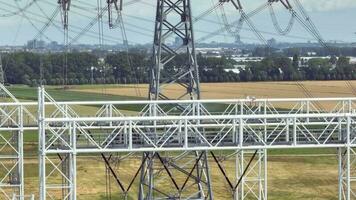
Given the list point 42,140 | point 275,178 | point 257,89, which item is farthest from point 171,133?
point 257,89

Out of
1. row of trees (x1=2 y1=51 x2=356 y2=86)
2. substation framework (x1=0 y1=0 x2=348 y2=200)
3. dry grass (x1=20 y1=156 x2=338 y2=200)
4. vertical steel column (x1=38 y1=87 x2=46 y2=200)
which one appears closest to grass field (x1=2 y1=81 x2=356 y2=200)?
dry grass (x1=20 y1=156 x2=338 y2=200)

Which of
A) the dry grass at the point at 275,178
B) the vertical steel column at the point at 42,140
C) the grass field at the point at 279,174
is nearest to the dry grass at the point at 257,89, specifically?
the grass field at the point at 279,174

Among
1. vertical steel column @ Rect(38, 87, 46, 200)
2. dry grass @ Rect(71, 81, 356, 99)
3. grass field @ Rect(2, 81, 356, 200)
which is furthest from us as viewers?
dry grass @ Rect(71, 81, 356, 99)

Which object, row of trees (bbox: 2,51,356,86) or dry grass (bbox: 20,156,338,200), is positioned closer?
dry grass (bbox: 20,156,338,200)

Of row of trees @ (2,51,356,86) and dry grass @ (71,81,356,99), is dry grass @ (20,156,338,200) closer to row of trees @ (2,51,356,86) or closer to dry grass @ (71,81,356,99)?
dry grass @ (71,81,356,99)

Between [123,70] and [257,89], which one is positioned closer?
[257,89]

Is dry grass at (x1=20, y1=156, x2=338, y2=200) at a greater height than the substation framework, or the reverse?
the substation framework

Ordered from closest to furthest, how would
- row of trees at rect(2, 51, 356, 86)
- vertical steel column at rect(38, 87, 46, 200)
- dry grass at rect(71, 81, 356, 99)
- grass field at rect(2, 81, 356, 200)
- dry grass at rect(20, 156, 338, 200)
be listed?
vertical steel column at rect(38, 87, 46, 200) < dry grass at rect(20, 156, 338, 200) < grass field at rect(2, 81, 356, 200) < dry grass at rect(71, 81, 356, 99) < row of trees at rect(2, 51, 356, 86)

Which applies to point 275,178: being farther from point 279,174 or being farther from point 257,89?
point 257,89
